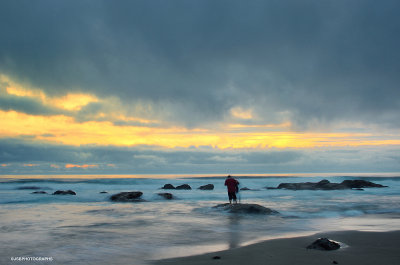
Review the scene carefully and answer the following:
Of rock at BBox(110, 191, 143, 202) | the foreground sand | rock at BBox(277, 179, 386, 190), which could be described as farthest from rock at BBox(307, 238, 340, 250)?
rock at BBox(277, 179, 386, 190)

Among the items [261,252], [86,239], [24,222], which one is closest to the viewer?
[261,252]

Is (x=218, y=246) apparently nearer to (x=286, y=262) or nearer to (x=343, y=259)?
(x=286, y=262)

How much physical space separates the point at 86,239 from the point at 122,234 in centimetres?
131

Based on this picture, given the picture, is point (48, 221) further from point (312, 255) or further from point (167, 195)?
point (167, 195)

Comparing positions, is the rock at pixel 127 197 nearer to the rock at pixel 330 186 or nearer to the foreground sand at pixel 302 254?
the foreground sand at pixel 302 254

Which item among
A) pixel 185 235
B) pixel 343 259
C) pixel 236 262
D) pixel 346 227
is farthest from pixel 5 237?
pixel 346 227

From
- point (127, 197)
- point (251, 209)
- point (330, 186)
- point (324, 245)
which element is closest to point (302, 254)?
point (324, 245)

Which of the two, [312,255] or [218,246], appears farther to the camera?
[218,246]

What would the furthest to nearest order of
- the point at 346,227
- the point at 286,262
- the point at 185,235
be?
1. the point at 346,227
2. the point at 185,235
3. the point at 286,262

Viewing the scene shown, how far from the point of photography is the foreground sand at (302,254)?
661 cm

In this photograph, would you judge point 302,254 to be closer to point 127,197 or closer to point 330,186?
point 127,197

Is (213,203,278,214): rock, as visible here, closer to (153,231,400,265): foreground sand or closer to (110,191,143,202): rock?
(153,231,400,265): foreground sand

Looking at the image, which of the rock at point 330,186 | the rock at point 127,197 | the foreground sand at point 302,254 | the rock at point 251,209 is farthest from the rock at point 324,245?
the rock at point 330,186

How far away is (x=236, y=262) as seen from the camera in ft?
21.8
